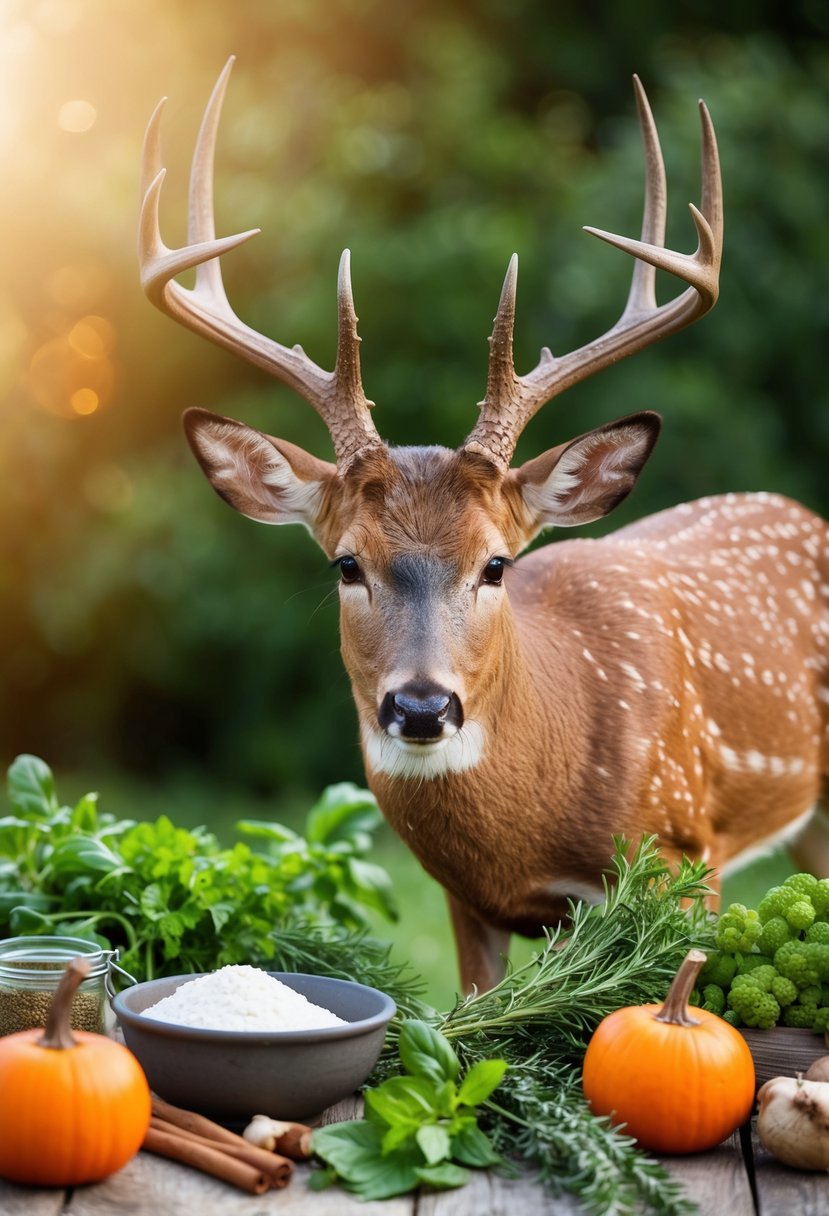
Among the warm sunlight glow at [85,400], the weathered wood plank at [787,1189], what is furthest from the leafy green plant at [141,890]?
the warm sunlight glow at [85,400]

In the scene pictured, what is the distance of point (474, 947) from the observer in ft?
14.1

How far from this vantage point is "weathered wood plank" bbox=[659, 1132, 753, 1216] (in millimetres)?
2455

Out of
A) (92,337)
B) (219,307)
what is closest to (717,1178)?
(219,307)

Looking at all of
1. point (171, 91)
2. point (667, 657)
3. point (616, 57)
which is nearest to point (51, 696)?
point (171, 91)

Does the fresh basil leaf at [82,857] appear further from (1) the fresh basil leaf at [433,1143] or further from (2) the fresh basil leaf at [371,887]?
(1) the fresh basil leaf at [433,1143]

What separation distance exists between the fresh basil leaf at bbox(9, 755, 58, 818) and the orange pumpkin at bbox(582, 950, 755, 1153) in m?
1.94

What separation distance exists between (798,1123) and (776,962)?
320 millimetres

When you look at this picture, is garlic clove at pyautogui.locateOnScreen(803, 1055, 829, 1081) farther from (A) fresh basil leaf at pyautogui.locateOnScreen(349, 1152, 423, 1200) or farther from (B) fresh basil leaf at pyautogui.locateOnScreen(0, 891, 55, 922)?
(B) fresh basil leaf at pyautogui.locateOnScreen(0, 891, 55, 922)

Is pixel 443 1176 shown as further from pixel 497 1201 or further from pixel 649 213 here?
pixel 649 213

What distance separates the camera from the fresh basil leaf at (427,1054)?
8.60 feet

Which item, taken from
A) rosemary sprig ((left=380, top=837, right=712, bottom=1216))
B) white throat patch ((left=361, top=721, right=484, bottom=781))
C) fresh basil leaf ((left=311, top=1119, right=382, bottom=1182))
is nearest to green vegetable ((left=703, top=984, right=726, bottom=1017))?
rosemary sprig ((left=380, top=837, right=712, bottom=1216))

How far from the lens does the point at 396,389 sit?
33.6ft

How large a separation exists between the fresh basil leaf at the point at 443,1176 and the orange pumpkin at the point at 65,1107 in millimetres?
447

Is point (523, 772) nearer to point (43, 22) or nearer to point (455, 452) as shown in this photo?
point (455, 452)
